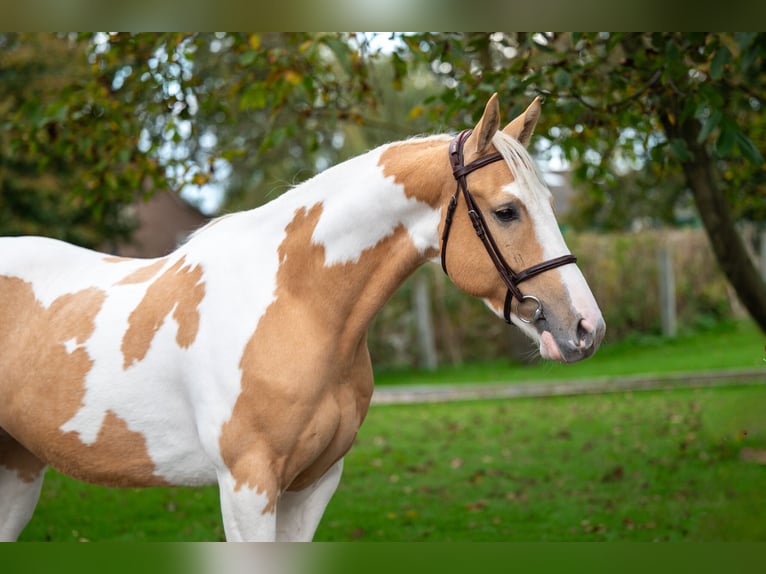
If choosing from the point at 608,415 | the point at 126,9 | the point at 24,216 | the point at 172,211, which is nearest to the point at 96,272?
the point at 126,9

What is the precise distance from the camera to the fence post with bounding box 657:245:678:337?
15406 mm

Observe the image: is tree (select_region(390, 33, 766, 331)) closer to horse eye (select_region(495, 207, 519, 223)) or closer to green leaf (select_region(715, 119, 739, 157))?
green leaf (select_region(715, 119, 739, 157))

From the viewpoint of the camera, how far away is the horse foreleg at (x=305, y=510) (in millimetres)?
2695

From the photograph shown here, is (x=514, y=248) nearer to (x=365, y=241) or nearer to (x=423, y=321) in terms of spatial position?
(x=365, y=241)

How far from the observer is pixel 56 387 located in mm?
2730

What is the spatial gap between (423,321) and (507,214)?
12365 millimetres

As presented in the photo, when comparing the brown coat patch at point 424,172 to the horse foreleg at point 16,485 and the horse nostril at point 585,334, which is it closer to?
the horse nostril at point 585,334

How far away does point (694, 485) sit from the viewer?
6.10 metres

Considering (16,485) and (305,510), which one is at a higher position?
(305,510)

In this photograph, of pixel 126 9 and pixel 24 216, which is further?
pixel 24 216

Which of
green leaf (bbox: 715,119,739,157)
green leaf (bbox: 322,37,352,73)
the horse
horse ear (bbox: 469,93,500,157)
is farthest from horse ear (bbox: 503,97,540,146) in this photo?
green leaf (bbox: 322,37,352,73)

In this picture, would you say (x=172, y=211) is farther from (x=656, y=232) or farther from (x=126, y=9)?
(x=126, y=9)

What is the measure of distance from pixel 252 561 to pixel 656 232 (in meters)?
15.1

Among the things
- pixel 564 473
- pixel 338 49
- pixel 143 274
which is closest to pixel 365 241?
pixel 143 274
